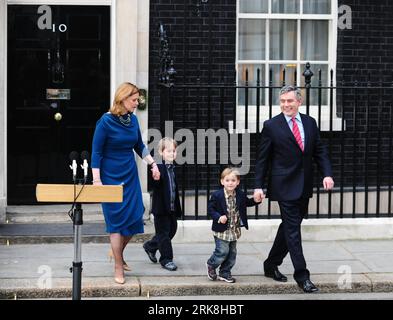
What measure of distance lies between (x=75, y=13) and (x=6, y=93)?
1.25 meters

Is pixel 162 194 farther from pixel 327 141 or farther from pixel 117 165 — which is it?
pixel 327 141

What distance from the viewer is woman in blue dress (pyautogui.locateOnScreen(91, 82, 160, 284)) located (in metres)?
7.36

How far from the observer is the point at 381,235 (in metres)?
9.56

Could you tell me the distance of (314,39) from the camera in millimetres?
10828

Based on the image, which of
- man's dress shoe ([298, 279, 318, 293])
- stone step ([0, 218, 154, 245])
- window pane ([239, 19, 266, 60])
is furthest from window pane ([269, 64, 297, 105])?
man's dress shoe ([298, 279, 318, 293])

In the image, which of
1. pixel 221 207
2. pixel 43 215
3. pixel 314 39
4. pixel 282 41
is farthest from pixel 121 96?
pixel 314 39

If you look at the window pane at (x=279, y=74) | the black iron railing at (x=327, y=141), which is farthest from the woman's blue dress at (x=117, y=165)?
the window pane at (x=279, y=74)

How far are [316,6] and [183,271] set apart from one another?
442 cm

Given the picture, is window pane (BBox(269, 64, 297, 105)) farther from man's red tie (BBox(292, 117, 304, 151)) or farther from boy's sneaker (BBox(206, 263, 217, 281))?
boy's sneaker (BBox(206, 263, 217, 281))

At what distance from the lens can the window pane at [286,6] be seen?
1070cm

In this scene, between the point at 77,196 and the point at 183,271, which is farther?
the point at 183,271

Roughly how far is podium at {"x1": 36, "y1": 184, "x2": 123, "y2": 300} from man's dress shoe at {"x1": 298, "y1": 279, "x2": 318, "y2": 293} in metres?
2.04

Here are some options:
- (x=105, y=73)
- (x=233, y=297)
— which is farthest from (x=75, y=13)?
(x=233, y=297)
